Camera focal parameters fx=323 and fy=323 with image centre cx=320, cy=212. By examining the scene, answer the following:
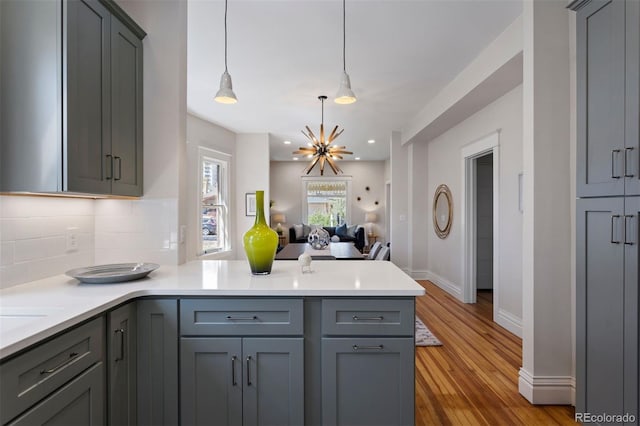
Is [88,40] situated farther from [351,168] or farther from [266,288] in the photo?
[351,168]

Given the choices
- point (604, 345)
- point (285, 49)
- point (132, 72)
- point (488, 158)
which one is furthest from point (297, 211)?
point (604, 345)

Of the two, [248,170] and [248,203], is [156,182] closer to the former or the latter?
[248,203]

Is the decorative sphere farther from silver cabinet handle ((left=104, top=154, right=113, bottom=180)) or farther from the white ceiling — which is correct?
silver cabinet handle ((left=104, top=154, right=113, bottom=180))

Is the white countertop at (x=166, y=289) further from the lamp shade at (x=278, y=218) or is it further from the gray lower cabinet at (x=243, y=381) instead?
the lamp shade at (x=278, y=218)

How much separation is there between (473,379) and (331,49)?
300cm

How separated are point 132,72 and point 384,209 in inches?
331

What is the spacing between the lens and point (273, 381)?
1.46 metres

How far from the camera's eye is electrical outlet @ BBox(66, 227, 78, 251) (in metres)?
1.83

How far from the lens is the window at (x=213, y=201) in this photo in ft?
17.9

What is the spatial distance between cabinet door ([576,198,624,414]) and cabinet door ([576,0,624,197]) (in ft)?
0.37

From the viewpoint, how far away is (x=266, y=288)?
1465 mm

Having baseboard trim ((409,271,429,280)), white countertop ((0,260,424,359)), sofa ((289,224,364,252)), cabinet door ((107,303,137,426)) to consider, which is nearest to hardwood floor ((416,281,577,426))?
white countertop ((0,260,424,359))

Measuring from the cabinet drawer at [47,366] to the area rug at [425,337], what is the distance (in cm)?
261

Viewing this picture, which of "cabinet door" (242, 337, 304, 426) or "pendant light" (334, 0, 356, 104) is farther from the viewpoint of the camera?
"pendant light" (334, 0, 356, 104)
